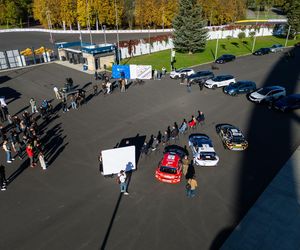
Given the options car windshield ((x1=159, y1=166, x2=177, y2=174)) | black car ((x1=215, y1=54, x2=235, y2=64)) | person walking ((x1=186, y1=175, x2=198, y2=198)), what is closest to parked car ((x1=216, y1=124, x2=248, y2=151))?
car windshield ((x1=159, y1=166, x2=177, y2=174))

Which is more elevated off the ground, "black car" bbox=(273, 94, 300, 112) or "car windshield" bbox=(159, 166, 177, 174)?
"black car" bbox=(273, 94, 300, 112)

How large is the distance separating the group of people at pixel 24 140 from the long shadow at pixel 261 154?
12679 millimetres

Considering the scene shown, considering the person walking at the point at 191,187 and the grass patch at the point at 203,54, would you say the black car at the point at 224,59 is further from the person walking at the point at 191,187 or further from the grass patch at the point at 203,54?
the person walking at the point at 191,187

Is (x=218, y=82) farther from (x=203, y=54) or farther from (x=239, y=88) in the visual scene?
(x=203, y=54)

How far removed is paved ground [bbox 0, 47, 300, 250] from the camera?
1330 cm

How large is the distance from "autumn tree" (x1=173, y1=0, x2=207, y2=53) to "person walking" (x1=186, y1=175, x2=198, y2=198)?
39994 millimetres

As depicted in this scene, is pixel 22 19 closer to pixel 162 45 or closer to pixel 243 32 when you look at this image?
pixel 162 45

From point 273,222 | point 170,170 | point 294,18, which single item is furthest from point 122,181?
point 294,18

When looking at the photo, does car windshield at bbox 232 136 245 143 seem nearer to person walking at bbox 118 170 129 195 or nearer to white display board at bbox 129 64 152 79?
person walking at bbox 118 170 129 195

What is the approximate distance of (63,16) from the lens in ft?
264

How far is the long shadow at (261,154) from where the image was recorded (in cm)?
1523

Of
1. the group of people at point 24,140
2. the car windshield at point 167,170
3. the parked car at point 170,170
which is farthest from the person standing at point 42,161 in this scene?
the car windshield at point 167,170

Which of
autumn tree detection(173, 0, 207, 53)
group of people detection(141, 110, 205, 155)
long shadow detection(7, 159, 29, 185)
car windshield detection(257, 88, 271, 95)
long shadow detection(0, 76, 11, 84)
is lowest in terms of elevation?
long shadow detection(7, 159, 29, 185)

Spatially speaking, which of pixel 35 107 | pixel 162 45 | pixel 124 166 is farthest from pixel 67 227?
pixel 162 45
